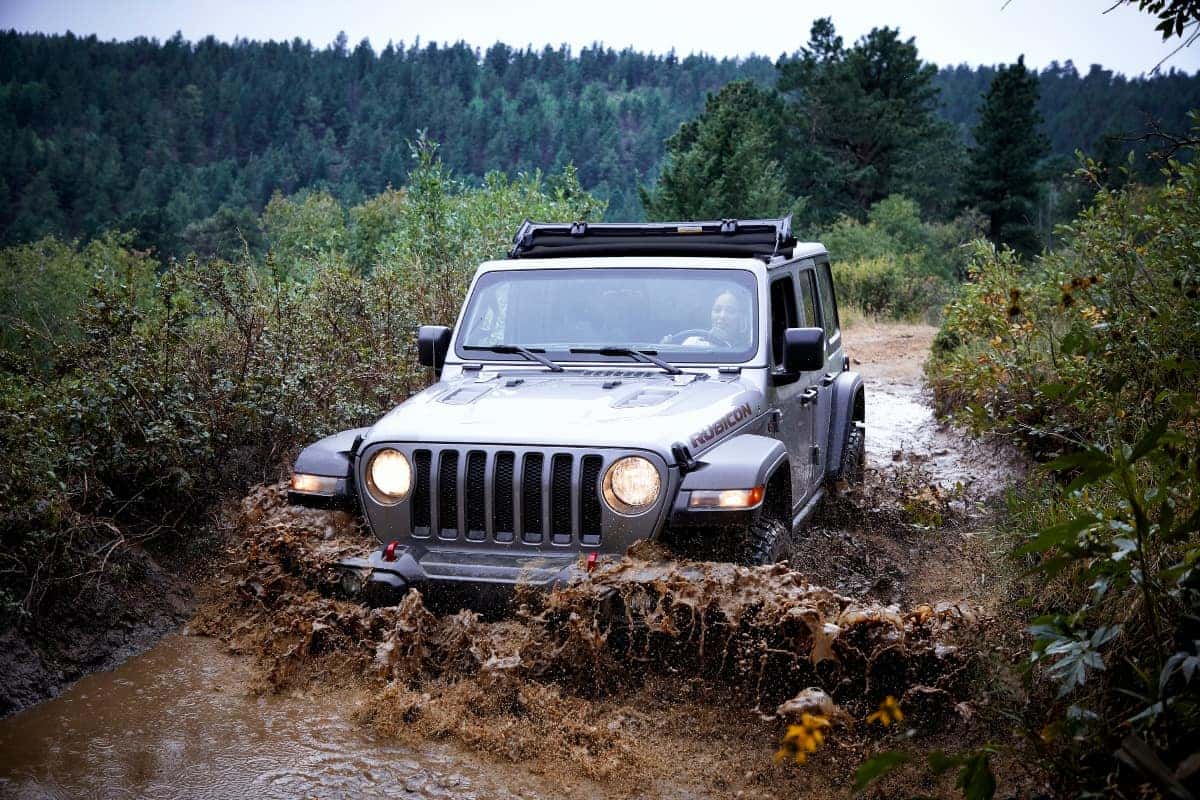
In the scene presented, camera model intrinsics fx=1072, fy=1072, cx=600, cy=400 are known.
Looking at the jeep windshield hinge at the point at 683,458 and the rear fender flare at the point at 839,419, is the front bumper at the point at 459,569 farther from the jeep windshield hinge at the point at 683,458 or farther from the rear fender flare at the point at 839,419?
the rear fender flare at the point at 839,419

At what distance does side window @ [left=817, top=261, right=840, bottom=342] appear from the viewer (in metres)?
7.36

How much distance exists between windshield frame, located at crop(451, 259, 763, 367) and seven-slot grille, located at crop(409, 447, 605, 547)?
45.3 inches

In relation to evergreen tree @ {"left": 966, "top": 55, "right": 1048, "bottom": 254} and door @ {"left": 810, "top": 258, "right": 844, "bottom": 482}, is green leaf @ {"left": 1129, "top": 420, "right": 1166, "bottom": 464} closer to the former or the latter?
door @ {"left": 810, "top": 258, "right": 844, "bottom": 482}

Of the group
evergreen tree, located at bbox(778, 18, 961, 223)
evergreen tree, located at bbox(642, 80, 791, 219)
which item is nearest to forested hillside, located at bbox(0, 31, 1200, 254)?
evergreen tree, located at bbox(778, 18, 961, 223)

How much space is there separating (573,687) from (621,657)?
23 cm

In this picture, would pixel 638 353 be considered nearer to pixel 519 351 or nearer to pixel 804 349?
pixel 519 351

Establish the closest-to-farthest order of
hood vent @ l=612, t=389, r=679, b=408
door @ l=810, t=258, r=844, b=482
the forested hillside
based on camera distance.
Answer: hood vent @ l=612, t=389, r=679, b=408, door @ l=810, t=258, r=844, b=482, the forested hillside

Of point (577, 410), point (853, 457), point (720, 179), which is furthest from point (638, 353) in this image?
point (720, 179)

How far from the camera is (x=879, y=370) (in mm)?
16141

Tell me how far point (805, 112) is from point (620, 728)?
53133mm

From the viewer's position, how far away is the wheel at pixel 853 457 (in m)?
7.29

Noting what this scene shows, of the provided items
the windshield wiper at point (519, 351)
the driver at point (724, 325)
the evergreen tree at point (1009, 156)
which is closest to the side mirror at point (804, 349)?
the driver at point (724, 325)

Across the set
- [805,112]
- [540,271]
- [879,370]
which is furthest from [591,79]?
[540,271]

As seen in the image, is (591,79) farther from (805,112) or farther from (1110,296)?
(1110,296)
